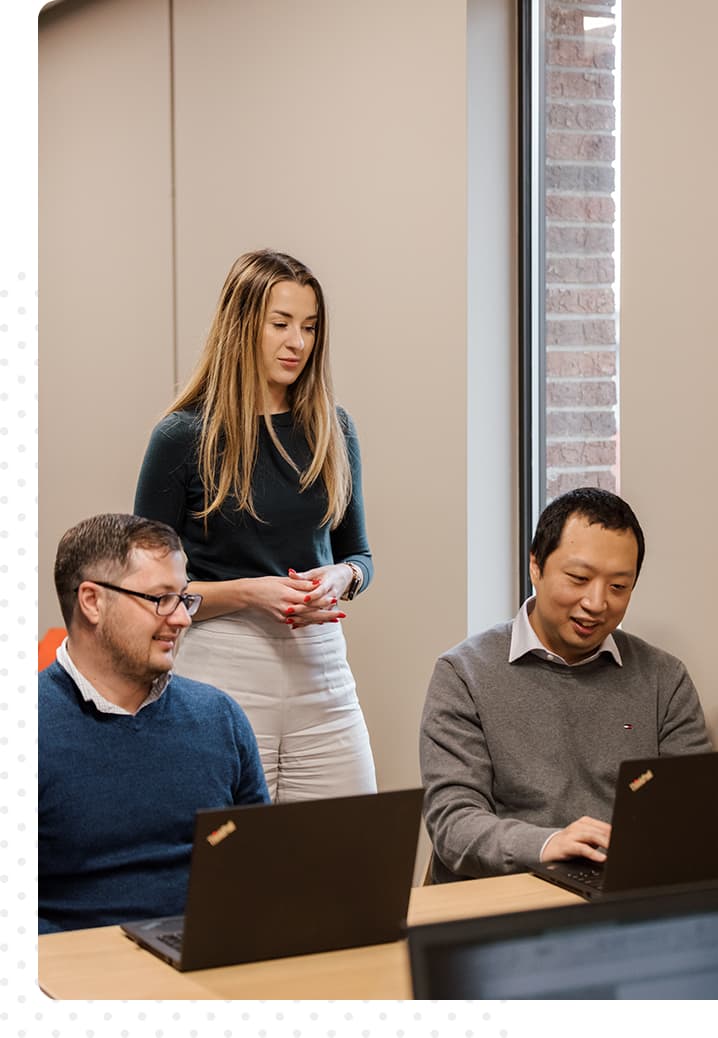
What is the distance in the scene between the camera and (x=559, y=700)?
7.84 feet

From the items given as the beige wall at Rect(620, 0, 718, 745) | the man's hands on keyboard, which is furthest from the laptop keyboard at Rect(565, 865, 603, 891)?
the beige wall at Rect(620, 0, 718, 745)

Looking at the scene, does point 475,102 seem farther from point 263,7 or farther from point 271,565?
point 271,565

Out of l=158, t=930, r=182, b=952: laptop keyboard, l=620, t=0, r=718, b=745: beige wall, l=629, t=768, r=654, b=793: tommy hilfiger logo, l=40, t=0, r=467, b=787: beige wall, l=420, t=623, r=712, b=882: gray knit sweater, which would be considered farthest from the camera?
l=40, t=0, r=467, b=787: beige wall

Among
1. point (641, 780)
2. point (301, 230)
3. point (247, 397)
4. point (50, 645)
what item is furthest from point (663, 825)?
point (50, 645)

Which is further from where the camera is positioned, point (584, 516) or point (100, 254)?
point (100, 254)

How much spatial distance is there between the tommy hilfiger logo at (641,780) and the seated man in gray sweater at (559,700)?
0.50 metres

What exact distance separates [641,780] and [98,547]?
0.89 m

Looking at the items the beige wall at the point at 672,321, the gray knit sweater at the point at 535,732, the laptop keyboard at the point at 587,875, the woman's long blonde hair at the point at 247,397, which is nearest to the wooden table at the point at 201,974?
the laptop keyboard at the point at 587,875

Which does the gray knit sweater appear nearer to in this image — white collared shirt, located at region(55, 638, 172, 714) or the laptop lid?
white collared shirt, located at region(55, 638, 172, 714)

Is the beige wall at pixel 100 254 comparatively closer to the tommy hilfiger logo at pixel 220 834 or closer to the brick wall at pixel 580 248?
the brick wall at pixel 580 248

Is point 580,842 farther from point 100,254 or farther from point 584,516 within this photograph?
point 100,254

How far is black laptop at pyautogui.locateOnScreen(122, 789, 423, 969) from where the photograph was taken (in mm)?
1478

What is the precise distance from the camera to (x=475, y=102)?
3.46 m

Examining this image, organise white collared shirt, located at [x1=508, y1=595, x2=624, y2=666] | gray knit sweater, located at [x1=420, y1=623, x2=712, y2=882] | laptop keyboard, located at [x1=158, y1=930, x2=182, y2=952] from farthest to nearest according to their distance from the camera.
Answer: white collared shirt, located at [x1=508, y1=595, x2=624, y2=666], gray knit sweater, located at [x1=420, y1=623, x2=712, y2=882], laptop keyboard, located at [x1=158, y1=930, x2=182, y2=952]
